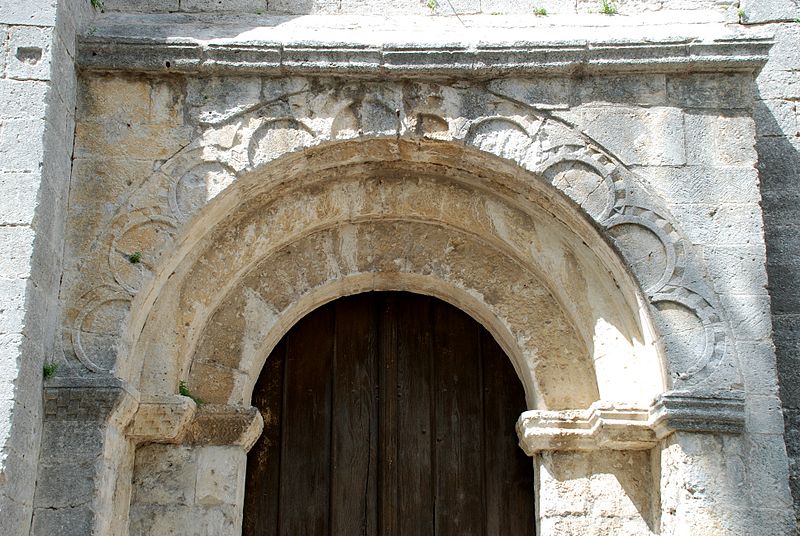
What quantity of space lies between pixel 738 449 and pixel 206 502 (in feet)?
6.78

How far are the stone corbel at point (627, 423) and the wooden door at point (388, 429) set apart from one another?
27cm

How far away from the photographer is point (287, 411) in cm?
445

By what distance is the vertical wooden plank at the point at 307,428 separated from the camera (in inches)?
170

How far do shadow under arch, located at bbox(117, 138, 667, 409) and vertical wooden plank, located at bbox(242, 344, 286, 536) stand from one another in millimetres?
175

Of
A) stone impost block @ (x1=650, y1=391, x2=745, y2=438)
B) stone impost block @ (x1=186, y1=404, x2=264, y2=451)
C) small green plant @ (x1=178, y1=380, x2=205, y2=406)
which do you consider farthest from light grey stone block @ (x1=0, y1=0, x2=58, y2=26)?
stone impost block @ (x1=650, y1=391, x2=745, y2=438)

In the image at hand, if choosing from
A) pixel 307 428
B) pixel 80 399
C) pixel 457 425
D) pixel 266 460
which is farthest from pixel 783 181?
pixel 80 399

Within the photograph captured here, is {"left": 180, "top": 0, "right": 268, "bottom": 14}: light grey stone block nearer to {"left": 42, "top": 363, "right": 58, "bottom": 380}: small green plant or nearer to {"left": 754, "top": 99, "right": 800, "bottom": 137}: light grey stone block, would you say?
{"left": 42, "top": 363, "right": 58, "bottom": 380}: small green plant

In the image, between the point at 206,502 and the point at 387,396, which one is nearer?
the point at 206,502

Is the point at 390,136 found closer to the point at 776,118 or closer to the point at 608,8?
the point at 608,8

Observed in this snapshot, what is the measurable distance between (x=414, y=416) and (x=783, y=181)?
1932 mm

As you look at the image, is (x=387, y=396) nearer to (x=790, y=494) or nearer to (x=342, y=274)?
(x=342, y=274)

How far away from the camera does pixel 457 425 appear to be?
14.6ft

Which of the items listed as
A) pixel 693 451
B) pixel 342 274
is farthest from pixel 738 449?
pixel 342 274

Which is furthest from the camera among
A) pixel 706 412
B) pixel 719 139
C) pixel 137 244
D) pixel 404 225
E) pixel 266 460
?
pixel 404 225
